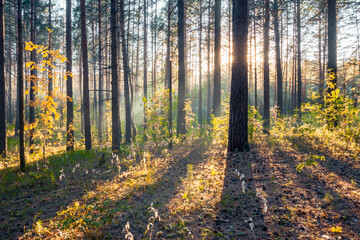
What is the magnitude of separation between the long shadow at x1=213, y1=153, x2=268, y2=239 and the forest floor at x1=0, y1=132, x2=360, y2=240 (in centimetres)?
2

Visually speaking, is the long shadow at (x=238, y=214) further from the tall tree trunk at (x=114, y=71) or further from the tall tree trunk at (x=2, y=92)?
the tall tree trunk at (x=2, y=92)

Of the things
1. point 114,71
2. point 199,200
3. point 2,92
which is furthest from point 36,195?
point 2,92

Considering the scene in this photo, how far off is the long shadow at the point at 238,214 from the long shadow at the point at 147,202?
0.72 metres

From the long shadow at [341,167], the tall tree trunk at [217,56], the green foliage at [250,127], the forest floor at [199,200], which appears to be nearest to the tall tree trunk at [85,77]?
the forest floor at [199,200]

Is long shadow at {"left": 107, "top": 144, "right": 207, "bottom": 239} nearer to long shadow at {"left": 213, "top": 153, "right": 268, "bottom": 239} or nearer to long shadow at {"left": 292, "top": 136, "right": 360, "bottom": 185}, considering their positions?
long shadow at {"left": 213, "top": 153, "right": 268, "bottom": 239}

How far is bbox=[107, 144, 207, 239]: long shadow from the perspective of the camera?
3.18 metres

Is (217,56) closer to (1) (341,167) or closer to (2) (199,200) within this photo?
(1) (341,167)

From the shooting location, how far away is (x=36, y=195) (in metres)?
5.24

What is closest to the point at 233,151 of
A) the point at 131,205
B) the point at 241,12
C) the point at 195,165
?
the point at 195,165

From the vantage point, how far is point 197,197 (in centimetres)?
406

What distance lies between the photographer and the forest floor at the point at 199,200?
116 inches

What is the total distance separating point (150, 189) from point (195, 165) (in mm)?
1933

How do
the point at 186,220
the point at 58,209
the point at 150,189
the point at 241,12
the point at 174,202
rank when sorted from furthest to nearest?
the point at 241,12
the point at 150,189
the point at 58,209
the point at 174,202
the point at 186,220

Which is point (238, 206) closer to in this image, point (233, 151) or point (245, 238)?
point (245, 238)
